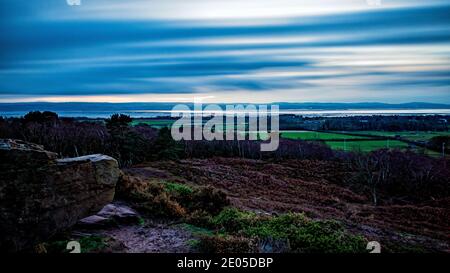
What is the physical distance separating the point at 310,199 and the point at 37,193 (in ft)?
46.8

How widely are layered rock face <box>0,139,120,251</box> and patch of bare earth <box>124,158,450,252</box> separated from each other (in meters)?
6.37

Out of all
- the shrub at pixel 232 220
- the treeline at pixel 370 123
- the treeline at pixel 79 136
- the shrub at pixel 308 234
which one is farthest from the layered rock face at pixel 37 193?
the treeline at pixel 79 136

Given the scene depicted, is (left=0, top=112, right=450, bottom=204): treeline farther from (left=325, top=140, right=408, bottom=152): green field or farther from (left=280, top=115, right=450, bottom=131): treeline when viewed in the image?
(left=280, top=115, right=450, bottom=131): treeline

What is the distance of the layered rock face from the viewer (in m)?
7.53

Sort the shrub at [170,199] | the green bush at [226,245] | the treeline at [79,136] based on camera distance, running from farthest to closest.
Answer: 1. the treeline at [79,136]
2. the shrub at [170,199]
3. the green bush at [226,245]

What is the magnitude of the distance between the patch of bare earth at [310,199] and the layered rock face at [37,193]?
6.37 meters

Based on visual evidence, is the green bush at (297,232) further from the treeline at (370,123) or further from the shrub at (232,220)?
the treeline at (370,123)

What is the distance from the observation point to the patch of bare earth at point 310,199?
43.7ft

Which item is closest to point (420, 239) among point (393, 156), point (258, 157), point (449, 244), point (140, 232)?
point (449, 244)

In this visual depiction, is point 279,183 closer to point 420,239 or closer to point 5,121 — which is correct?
point 420,239

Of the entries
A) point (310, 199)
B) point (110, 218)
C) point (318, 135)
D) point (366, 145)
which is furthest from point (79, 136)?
point (318, 135)

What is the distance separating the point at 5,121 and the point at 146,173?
10.7 metres

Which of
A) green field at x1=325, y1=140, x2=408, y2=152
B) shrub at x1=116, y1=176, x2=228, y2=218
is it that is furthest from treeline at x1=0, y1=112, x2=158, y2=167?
green field at x1=325, y1=140, x2=408, y2=152

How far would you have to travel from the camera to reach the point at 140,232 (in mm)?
9867
